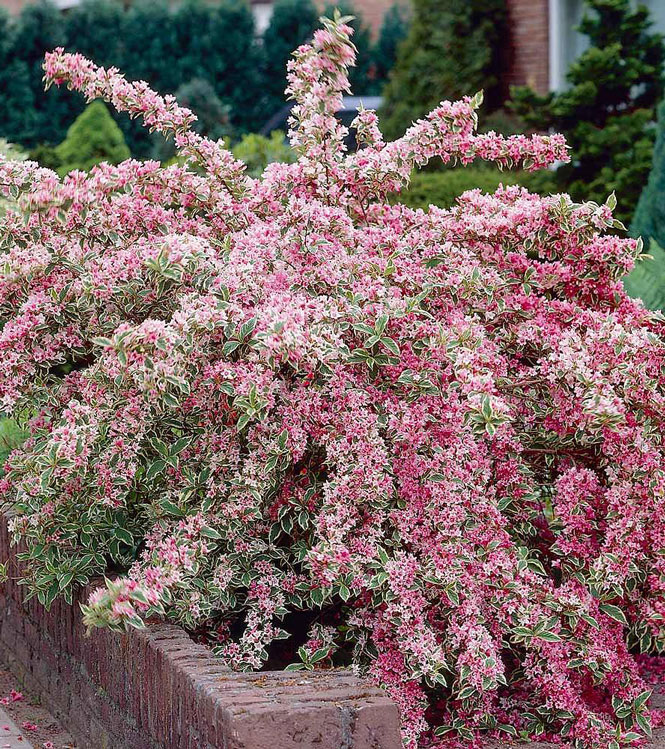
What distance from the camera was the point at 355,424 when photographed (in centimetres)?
309

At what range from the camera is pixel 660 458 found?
3330mm

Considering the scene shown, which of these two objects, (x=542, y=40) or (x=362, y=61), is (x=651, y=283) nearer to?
(x=542, y=40)

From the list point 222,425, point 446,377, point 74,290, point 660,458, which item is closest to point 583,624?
point 660,458

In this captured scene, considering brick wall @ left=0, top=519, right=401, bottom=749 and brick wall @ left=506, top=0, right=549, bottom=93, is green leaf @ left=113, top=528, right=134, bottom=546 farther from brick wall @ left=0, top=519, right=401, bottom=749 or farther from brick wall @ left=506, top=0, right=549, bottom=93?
brick wall @ left=506, top=0, right=549, bottom=93

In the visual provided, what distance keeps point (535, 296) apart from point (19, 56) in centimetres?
1549

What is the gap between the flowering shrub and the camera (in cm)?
302

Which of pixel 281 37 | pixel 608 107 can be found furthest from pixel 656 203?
pixel 281 37

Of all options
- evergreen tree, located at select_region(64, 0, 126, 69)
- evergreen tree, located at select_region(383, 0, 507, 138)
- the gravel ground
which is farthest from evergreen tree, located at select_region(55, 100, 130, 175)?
the gravel ground

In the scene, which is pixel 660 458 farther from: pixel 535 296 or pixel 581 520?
pixel 535 296

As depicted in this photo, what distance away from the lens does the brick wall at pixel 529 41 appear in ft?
36.9

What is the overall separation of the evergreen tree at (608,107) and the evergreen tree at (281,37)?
35.6 feet

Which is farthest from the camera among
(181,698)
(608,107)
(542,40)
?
(542,40)

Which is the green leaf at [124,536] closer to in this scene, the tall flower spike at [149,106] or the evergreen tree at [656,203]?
the tall flower spike at [149,106]

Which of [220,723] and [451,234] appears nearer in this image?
[220,723]
